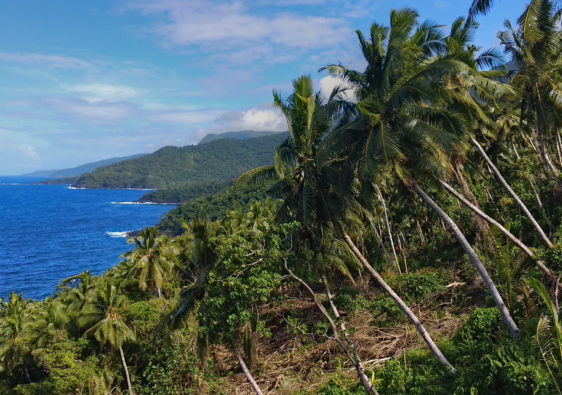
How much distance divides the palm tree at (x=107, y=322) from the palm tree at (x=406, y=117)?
50.9 ft

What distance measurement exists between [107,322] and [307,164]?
14.1 meters

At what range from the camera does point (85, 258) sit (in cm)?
8719

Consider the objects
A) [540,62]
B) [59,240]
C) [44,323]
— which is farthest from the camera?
[59,240]

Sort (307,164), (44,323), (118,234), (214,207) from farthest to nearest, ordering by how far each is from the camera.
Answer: (214,207) < (118,234) < (44,323) < (307,164)

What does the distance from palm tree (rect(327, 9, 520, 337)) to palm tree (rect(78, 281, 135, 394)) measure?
15.5 m

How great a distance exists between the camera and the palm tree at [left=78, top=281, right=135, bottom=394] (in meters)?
22.7

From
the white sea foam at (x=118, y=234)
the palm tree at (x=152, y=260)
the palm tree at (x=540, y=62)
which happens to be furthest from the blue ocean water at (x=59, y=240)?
the palm tree at (x=540, y=62)

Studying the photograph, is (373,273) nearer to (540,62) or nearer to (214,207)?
(540,62)

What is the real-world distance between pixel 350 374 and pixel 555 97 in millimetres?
12489

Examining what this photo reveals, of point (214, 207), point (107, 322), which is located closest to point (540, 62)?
point (107, 322)

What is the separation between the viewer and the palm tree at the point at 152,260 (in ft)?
97.3

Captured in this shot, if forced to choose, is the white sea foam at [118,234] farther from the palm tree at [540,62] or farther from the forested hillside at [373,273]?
the palm tree at [540,62]

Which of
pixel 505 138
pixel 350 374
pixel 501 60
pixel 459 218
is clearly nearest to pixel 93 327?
pixel 350 374

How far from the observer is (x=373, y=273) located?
1430cm
